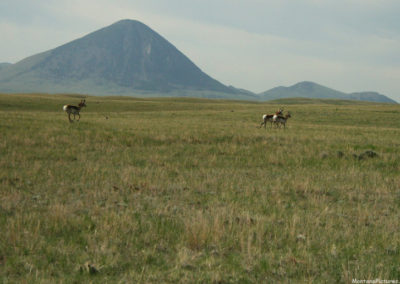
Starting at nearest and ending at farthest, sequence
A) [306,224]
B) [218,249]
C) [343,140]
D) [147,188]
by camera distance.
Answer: [218,249]
[306,224]
[147,188]
[343,140]

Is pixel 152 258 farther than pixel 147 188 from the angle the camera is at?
No

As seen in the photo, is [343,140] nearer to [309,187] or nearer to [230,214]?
[309,187]

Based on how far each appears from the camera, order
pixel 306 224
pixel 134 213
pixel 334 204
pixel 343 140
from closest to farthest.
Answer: pixel 306 224 < pixel 134 213 < pixel 334 204 < pixel 343 140

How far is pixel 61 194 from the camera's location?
9.98 metres

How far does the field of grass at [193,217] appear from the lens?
5.65 m

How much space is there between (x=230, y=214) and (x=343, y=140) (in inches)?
738

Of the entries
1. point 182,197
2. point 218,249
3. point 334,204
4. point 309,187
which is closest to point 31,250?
point 218,249

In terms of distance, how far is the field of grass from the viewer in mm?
5652

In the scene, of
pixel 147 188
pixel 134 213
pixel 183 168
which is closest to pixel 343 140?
pixel 183 168

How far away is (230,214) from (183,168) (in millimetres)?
6661

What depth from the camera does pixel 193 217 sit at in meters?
7.74

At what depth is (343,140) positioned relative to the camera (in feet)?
80.0

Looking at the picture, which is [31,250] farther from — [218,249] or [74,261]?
[218,249]

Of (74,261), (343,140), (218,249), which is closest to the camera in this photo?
(74,261)
